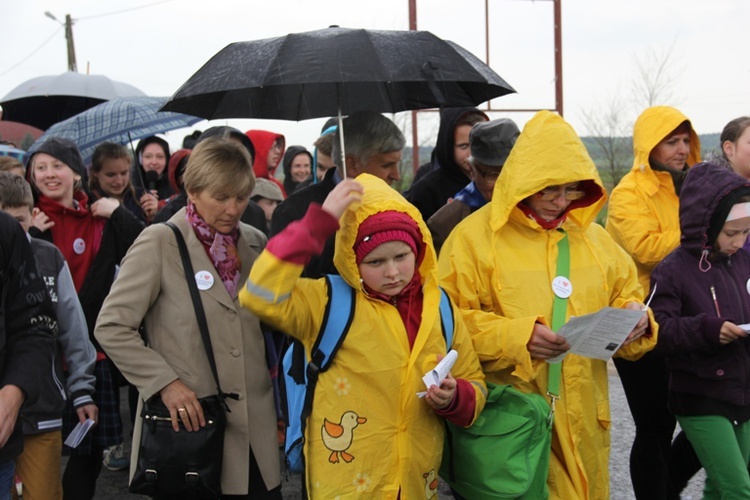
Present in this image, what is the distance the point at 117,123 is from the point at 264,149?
1636 millimetres

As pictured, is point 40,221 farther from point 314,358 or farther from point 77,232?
point 314,358

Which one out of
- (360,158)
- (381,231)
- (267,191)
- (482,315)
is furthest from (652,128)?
(267,191)

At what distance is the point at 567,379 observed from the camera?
10.8 ft

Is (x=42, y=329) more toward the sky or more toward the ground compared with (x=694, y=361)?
more toward the sky

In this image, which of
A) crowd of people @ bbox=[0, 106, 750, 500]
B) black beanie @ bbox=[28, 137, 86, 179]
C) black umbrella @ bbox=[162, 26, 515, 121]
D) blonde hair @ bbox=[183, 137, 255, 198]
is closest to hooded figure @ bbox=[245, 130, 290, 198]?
Answer: black beanie @ bbox=[28, 137, 86, 179]

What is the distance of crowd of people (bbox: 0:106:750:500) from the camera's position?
9.53ft

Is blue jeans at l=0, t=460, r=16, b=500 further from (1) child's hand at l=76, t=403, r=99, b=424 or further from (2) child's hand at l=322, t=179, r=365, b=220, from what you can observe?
(2) child's hand at l=322, t=179, r=365, b=220

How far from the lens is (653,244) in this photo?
4359 millimetres

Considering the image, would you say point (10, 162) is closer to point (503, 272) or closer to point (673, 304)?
point (503, 272)

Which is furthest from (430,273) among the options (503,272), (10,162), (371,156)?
(10,162)

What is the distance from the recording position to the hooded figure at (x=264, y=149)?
7094mm

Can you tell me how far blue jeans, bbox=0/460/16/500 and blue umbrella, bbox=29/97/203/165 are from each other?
3086mm

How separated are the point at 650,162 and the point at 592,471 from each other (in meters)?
2.06

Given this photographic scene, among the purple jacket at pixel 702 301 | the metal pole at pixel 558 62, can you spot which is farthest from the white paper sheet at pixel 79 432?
the metal pole at pixel 558 62
